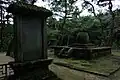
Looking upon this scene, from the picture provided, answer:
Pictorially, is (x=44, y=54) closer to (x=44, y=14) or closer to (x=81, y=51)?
(x=44, y=14)

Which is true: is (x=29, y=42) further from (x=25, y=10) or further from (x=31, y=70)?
(x=25, y=10)

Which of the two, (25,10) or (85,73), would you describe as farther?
(85,73)

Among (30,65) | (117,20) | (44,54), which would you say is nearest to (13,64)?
(30,65)

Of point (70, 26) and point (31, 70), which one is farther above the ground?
point (70, 26)

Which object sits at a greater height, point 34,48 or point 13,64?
point 34,48

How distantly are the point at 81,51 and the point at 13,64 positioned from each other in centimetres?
589

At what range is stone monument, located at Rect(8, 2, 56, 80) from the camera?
11.8 feet

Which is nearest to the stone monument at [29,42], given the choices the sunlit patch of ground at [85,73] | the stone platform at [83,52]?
the sunlit patch of ground at [85,73]

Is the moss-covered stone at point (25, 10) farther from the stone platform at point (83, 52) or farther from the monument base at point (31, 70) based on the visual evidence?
the stone platform at point (83, 52)

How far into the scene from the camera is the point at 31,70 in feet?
12.8

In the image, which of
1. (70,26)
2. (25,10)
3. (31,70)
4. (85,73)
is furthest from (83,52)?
(70,26)

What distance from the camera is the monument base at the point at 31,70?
3.54 meters

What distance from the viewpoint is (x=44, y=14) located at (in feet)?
13.6

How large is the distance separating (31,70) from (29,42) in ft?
2.97
